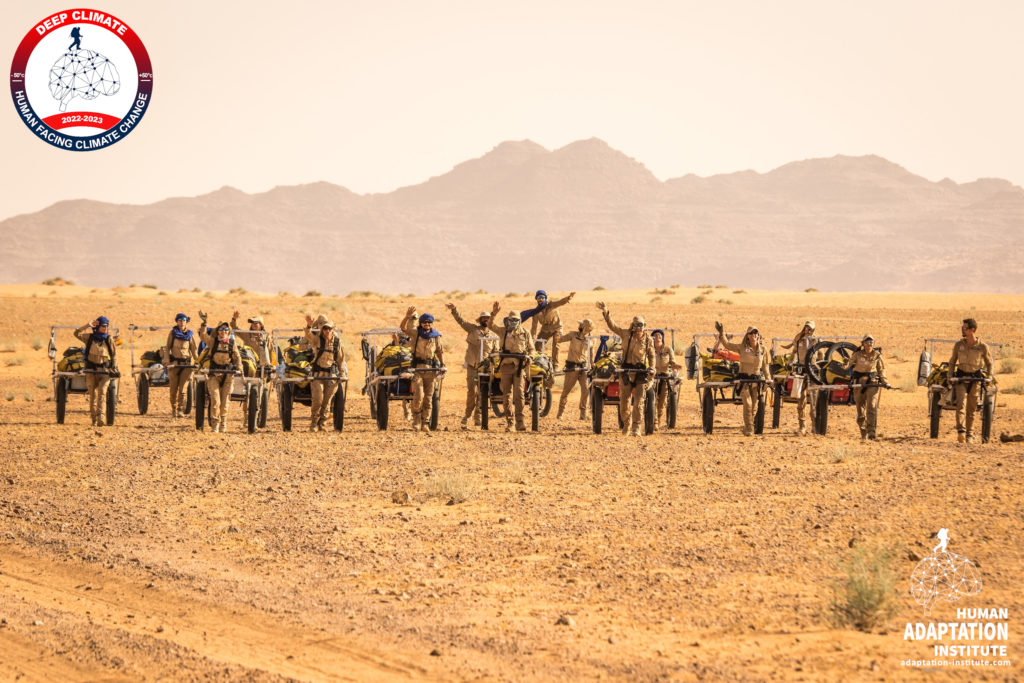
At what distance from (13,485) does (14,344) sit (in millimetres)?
29900

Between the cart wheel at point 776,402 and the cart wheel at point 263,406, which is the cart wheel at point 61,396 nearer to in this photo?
the cart wheel at point 263,406

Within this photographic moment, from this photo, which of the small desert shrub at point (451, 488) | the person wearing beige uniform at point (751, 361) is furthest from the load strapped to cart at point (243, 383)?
the person wearing beige uniform at point (751, 361)

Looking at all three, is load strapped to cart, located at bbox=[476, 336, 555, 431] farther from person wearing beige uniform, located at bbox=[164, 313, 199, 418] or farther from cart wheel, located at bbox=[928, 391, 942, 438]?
cart wheel, located at bbox=[928, 391, 942, 438]

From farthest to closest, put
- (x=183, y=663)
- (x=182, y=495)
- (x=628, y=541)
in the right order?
(x=182, y=495) < (x=628, y=541) < (x=183, y=663)

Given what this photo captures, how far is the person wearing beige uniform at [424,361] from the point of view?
1958 centimetres

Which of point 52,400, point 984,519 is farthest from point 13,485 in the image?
point 52,400

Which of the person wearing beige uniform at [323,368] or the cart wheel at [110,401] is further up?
the person wearing beige uniform at [323,368]

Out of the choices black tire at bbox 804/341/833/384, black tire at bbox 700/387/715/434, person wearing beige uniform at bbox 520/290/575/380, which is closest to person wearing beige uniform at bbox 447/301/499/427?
person wearing beige uniform at bbox 520/290/575/380

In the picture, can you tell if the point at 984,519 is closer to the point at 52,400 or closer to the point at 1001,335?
the point at 52,400

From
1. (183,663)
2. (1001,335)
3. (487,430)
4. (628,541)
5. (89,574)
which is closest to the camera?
(183,663)

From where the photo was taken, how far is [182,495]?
14219 mm

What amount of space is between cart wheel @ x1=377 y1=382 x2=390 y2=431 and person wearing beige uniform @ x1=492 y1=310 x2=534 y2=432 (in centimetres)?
198

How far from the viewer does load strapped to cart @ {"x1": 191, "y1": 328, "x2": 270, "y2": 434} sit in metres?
19.5

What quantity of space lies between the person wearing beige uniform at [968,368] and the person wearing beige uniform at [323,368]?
9818mm
